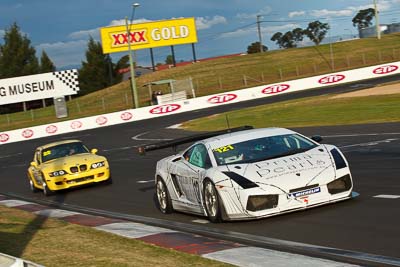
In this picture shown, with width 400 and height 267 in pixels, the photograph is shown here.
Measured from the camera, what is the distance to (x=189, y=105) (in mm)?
54469

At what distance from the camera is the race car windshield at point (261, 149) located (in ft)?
32.5

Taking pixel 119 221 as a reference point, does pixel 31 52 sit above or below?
above

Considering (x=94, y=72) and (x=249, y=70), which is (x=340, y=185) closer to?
(x=249, y=70)

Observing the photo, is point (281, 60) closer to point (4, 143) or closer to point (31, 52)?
point (31, 52)

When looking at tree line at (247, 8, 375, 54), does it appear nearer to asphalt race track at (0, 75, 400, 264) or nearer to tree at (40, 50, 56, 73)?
tree at (40, 50, 56, 73)

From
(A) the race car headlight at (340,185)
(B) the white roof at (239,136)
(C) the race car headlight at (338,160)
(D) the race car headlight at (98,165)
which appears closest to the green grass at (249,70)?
(D) the race car headlight at (98,165)

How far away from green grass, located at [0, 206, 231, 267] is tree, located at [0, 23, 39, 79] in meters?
86.6

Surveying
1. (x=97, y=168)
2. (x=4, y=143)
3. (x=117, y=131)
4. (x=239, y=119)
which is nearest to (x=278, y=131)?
(x=97, y=168)

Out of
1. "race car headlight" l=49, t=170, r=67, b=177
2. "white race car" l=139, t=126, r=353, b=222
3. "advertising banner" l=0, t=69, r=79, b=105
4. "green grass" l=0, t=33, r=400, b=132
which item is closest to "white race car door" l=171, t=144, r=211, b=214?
"white race car" l=139, t=126, r=353, b=222

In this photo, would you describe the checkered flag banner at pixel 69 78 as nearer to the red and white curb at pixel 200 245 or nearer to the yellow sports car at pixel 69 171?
the yellow sports car at pixel 69 171

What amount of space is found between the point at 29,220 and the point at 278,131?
4.17 metres

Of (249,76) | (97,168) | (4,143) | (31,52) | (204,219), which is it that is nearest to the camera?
(204,219)

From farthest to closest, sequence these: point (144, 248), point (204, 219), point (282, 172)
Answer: point (204, 219)
point (282, 172)
point (144, 248)

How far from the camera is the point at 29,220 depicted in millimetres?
11258
